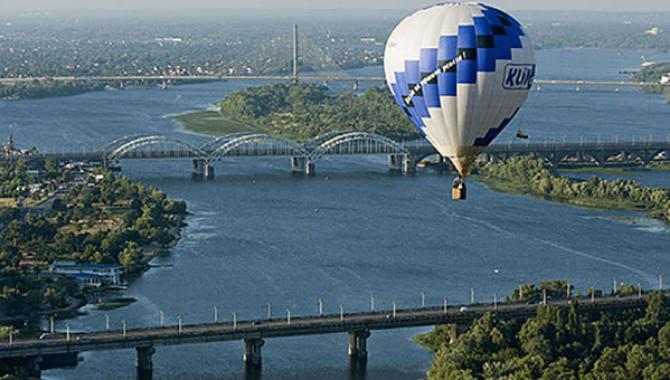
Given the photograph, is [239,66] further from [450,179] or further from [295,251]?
[295,251]

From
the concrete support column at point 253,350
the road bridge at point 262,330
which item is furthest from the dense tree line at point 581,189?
the concrete support column at point 253,350

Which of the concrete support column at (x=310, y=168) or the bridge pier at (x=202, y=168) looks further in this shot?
the concrete support column at (x=310, y=168)

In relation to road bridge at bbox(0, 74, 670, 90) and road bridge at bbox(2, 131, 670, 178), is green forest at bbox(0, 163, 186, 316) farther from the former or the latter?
road bridge at bbox(0, 74, 670, 90)

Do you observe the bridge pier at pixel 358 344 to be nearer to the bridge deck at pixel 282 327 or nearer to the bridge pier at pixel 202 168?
the bridge deck at pixel 282 327

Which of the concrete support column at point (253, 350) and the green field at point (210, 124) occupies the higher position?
the concrete support column at point (253, 350)

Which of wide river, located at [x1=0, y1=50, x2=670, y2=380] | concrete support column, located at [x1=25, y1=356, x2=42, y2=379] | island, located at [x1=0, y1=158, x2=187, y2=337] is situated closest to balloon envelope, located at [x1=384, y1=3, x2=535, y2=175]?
wide river, located at [x1=0, y1=50, x2=670, y2=380]

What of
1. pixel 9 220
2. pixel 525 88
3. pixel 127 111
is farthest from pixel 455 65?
pixel 127 111

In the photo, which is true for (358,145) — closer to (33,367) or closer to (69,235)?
(69,235)
